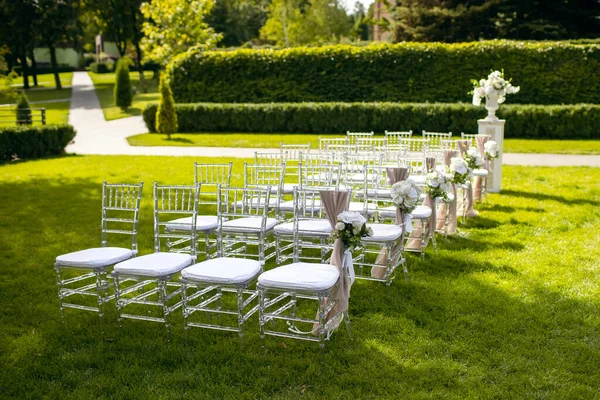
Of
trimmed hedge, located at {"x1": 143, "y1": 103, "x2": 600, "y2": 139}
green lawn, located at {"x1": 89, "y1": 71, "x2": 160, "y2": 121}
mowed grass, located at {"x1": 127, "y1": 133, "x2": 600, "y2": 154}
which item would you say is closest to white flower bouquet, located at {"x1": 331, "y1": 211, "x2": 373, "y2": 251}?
mowed grass, located at {"x1": 127, "y1": 133, "x2": 600, "y2": 154}

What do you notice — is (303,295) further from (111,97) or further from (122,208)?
(111,97)

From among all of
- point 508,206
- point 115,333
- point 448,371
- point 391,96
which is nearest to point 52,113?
point 391,96

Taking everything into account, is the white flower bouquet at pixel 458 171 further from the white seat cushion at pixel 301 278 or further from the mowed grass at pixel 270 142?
the mowed grass at pixel 270 142

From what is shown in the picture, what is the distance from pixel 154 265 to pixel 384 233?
2.34 meters

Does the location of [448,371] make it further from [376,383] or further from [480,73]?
Answer: [480,73]

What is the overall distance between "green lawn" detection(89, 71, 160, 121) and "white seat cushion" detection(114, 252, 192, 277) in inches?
909

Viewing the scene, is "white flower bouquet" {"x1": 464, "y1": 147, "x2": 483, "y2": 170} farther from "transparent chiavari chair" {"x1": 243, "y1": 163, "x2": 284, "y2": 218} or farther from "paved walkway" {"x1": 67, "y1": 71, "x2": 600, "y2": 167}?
"paved walkway" {"x1": 67, "y1": 71, "x2": 600, "y2": 167}

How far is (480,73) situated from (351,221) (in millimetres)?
19483

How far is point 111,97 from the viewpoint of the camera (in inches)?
1444

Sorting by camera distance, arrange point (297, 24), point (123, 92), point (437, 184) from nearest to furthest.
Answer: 1. point (437, 184)
2. point (123, 92)
3. point (297, 24)

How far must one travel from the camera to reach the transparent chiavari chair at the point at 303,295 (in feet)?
14.9

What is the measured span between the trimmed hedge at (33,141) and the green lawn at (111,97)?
9.18 meters

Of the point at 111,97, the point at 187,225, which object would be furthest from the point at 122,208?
the point at 111,97

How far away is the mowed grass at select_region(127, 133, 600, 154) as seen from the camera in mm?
17016
